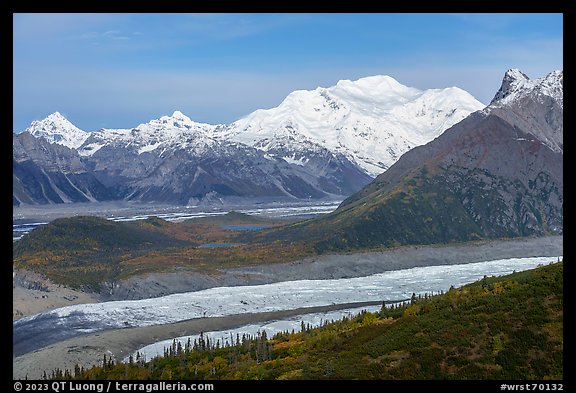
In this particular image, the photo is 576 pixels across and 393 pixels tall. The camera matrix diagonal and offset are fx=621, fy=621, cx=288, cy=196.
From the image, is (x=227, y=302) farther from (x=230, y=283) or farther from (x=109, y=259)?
(x=109, y=259)

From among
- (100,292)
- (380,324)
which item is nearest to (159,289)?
(100,292)

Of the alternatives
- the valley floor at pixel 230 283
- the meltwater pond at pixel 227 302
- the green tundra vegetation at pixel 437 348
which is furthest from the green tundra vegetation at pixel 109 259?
the green tundra vegetation at pixel 437 348

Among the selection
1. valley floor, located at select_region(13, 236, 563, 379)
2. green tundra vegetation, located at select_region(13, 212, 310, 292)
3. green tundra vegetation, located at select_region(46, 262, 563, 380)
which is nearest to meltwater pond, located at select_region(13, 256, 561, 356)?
valley floor, located at select_region(13, 236, 563, 379)

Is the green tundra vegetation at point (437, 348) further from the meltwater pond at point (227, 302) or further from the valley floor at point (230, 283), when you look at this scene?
the meltwater pond at point (227, 302)
